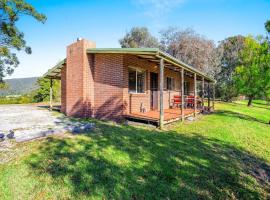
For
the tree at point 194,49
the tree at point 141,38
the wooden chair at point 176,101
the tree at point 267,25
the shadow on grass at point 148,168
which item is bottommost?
the shadow on grass at point 148,168

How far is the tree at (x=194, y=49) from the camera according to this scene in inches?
1102

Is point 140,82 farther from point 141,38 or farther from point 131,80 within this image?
point 141,38

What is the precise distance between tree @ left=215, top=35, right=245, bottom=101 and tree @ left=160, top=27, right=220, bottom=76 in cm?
519

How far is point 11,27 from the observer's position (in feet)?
77.2

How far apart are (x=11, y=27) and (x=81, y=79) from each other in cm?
1934

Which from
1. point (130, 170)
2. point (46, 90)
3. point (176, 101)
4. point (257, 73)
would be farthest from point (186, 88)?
point (46, 90)

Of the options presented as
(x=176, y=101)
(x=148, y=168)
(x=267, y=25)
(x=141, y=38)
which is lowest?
(x=148, y=168)

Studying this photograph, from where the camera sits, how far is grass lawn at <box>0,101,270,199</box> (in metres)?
3.47

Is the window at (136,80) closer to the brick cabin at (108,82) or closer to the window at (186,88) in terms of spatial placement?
the brick cabin at (108,82)

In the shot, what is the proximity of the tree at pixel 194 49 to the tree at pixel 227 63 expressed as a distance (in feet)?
17.0

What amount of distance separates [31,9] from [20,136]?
74.9 feet

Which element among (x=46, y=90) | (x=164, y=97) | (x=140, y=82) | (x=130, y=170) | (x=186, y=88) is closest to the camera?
(x=130, y=170)

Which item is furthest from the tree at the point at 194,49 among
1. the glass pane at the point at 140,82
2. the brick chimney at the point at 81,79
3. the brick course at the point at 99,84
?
the brick chimney at the point at 81,79

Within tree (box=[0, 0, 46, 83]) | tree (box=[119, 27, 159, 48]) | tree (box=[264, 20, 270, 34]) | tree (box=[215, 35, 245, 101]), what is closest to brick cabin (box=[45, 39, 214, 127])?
tree (box=[264, 20, 270, 34])
